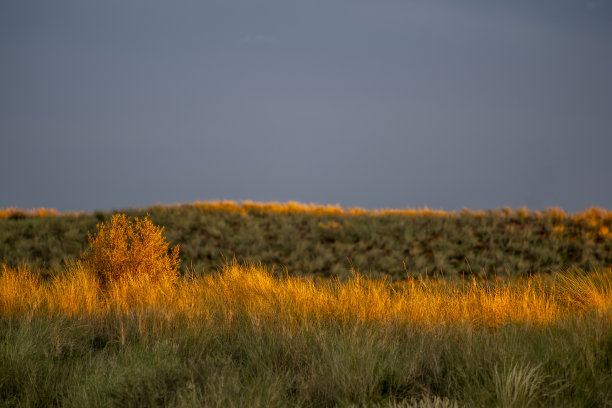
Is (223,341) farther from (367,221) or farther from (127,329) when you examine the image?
(367,221)

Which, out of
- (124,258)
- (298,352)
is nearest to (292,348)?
(298,352)

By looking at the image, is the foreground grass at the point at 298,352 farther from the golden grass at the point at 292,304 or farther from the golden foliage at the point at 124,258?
the golden foliage at the point at 124,258

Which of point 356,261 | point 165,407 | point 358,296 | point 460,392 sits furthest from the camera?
point 356,261

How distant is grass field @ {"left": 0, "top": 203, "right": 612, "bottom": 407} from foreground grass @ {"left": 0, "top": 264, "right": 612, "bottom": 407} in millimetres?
19

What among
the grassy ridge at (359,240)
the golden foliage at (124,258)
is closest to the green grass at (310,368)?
the golden foliage at (124,258)

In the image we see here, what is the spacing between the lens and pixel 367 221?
2156 centimetres

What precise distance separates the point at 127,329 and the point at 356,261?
11.8 metres

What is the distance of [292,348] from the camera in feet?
16.3

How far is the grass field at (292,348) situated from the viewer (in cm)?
410

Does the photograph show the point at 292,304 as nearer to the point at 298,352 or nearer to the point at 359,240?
the point at 298,352

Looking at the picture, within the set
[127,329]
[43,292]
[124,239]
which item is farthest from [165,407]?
[124,239]

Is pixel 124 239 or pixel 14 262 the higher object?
pixel 124 239

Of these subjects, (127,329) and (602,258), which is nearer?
(127,329)

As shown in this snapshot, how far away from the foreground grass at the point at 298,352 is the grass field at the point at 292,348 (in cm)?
2
